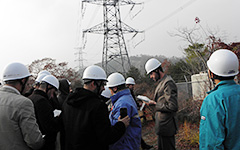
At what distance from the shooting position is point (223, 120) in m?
1.76

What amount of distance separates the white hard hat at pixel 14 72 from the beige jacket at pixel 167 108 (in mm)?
2492

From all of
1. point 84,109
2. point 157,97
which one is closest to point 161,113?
point 157,97

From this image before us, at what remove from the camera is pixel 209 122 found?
1.82 metres

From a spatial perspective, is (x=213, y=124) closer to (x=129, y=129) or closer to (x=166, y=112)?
(x=129, y=129)

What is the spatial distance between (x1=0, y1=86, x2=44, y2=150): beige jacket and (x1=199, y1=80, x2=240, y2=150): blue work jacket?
6.92ft

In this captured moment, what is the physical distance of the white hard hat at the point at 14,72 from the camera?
243 cm

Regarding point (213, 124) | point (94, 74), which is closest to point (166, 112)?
point (213, 124)

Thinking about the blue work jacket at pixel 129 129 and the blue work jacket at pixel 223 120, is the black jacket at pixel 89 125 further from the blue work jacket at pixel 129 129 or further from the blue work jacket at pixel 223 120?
the blue work jacket at pixel 223 120

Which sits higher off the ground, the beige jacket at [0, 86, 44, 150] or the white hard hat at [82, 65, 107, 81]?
the white hard hat at [82, 65, 107, 81]

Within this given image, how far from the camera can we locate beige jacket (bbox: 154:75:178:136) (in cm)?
331

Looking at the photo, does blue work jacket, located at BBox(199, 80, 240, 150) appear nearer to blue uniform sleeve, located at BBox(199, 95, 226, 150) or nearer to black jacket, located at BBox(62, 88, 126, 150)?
blue uniform sleeve, located at BBox(199, 95, 226, 150)

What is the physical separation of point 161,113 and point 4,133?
268cm

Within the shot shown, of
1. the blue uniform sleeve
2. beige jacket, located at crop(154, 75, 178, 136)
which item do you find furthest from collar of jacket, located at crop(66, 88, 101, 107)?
beige jacket, located at crop(154, 75, 178, 136)

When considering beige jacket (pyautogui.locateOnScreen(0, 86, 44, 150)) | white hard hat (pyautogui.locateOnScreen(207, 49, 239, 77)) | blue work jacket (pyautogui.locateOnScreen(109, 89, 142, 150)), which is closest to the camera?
white hard hat (pyautogui.locateOnScreen(207, 49, 239, 77))
